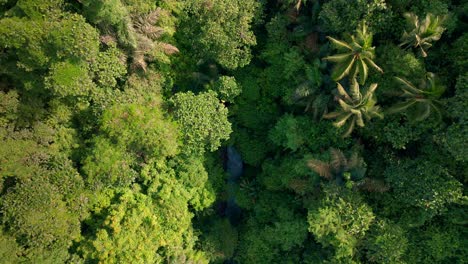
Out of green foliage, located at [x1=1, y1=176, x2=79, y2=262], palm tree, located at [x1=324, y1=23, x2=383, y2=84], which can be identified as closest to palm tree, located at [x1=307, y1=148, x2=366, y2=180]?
palm tree, located at [x1=324, y1=23, x2=383, y2=84]

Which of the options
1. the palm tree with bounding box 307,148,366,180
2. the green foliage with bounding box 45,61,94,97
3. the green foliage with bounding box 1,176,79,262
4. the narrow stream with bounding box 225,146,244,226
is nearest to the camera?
the green foliage with bounding box 1,176,79,262

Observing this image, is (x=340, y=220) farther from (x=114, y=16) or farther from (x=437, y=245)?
(x=114, y=16)

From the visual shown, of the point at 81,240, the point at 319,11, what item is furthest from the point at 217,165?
the point at 319,11

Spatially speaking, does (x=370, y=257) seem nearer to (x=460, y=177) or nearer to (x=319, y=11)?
(x=460, y=177)

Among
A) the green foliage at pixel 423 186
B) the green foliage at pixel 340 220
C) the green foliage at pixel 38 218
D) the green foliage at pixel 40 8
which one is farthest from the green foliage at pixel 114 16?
the green foliage at pixel 423 186

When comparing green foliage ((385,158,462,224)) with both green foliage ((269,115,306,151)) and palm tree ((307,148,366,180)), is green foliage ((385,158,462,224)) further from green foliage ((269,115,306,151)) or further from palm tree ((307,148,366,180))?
green foliage ((269,115,306,151))

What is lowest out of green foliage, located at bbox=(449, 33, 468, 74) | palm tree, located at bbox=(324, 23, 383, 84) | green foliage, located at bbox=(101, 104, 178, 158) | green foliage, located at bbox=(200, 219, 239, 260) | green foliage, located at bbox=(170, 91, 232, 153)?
green foliage, located at bbox=(200, 219, 239, 260)
